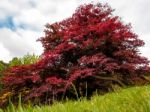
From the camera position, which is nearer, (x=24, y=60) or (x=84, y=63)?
(x=84, y=63)

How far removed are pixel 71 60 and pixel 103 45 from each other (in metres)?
1.47

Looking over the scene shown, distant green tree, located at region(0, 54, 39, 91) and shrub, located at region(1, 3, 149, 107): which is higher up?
distant green tree, located at region(0, 54, 39, 91)

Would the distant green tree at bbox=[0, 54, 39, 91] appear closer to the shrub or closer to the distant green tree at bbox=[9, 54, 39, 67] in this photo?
the distant green tree at bbox=[9, 54, 39, 67]

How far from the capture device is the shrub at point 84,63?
15.4 m

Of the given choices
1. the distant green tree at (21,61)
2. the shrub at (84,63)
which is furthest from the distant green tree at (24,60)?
the shrub at (84,63)

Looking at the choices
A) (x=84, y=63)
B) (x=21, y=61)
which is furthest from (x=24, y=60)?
(x=84, y=63)

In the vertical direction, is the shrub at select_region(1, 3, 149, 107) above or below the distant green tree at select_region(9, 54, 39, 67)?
below

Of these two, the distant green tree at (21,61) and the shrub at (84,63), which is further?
the distant green tree at (21,61)

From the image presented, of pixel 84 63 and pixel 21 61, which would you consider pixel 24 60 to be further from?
pixel 84 63

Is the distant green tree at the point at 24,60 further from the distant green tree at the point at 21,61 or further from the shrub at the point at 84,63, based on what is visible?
the shrub at the point at 84,63

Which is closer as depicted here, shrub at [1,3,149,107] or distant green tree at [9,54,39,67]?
shrub at [1,3,149,107]

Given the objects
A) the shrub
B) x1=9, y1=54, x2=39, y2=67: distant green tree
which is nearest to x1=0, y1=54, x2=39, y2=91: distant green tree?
x1=9, y1=54, x2=39, y2=67: distant green tree

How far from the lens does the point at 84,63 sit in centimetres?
1579

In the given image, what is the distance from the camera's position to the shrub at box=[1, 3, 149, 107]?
1536 cm
